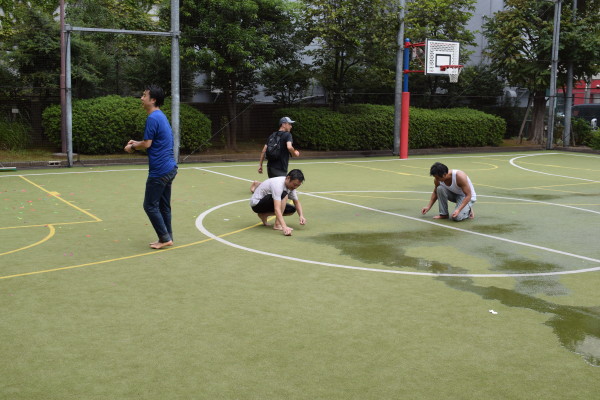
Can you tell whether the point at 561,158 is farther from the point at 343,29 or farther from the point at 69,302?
the point at 69,302

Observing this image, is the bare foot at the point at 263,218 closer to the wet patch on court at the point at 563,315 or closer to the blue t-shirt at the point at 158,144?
the blue t-shirt at the point at 158,144

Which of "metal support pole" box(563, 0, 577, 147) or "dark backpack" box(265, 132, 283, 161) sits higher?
"metal support pole" box(563, 0, 577, 147)

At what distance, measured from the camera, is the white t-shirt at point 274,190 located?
8492 millimetres

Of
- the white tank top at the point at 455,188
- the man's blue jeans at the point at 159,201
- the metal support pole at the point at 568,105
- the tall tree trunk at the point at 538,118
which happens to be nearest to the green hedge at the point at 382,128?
the metal support pole at the point at 568,105

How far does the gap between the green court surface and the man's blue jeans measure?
0.97 feet

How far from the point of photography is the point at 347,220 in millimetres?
9953

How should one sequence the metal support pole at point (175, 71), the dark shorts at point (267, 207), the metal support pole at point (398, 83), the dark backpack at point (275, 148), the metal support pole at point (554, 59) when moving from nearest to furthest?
the dark shorts at point (267, 207) < the dark backpack at point (275, 148) < the metal support pole at point (175, 71) < the metal support pole at point (398, 83) < the metal support pole at point (554, 59)

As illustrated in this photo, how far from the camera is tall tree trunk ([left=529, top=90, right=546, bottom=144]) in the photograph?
2746cm

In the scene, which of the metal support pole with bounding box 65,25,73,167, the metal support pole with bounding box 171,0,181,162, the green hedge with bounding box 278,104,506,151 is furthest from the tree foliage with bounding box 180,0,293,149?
the metal support pole with bounding box 65,25,73,167

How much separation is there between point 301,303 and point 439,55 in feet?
56.5

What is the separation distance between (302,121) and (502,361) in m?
17.9

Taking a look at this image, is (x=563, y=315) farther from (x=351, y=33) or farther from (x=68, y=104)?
(x=351, y=33)

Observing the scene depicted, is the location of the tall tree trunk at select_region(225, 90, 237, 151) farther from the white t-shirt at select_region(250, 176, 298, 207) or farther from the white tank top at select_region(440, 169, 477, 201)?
the white t-shirt at select_region(250, 176, 298, 207)

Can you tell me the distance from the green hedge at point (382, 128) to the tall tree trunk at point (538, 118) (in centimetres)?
257
